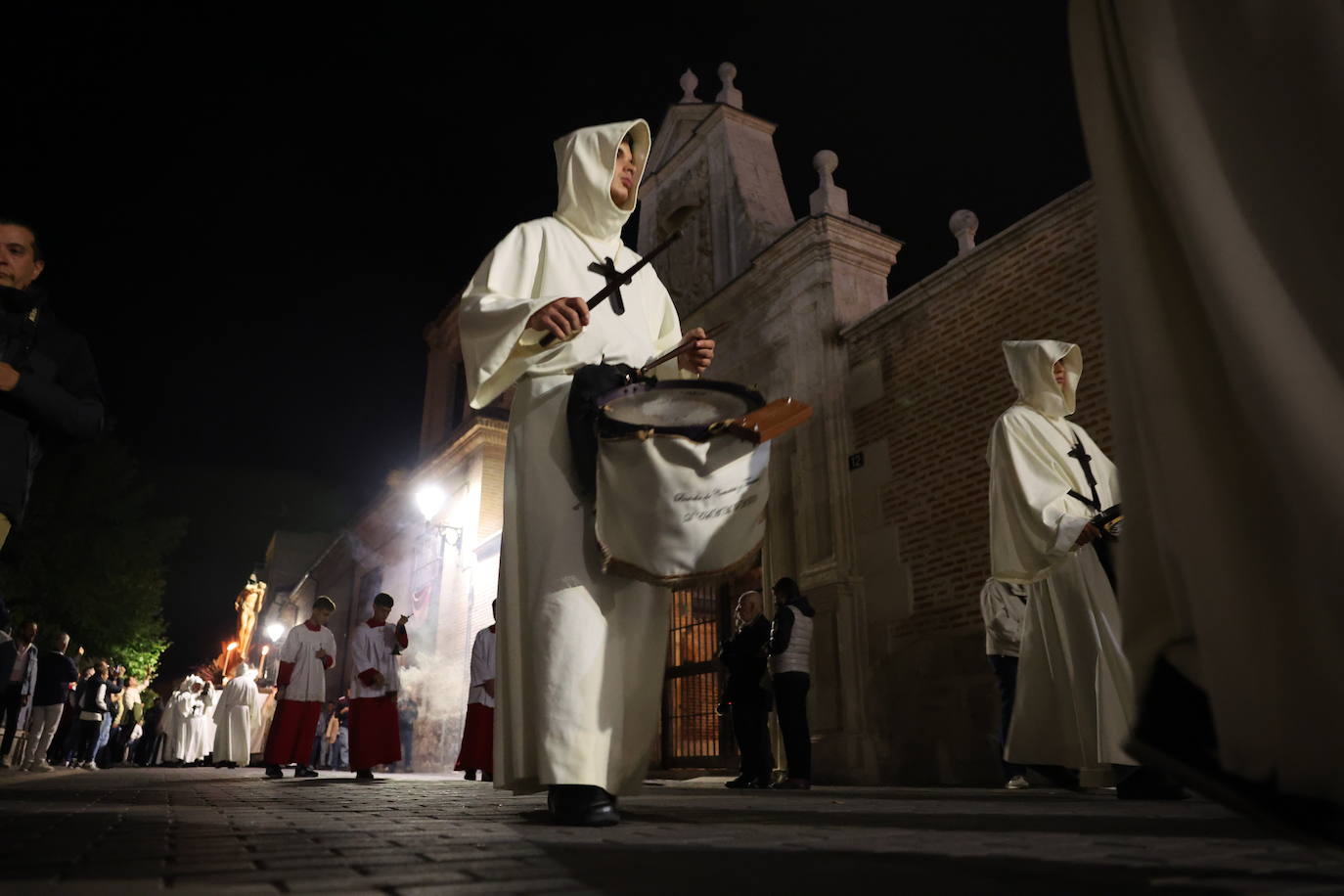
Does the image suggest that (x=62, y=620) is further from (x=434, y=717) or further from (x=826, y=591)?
(x=826, y=591)

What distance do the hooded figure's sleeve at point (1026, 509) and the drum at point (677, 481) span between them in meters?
2.17

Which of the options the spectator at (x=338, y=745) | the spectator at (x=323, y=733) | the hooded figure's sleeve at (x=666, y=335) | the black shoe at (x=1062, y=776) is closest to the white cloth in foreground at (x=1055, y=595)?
the black shoe at (x=1062, y=776)

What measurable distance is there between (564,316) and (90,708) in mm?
16887

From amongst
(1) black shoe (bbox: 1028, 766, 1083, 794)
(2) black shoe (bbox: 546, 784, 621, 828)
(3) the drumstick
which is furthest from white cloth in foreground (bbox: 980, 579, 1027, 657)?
(2) black shoe (bbox: 546, 784, 621, 828)

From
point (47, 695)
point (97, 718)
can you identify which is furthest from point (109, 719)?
point (47, 695)

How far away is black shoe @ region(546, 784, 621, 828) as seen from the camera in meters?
2.38

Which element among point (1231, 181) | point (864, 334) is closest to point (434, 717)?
point (864, 334)

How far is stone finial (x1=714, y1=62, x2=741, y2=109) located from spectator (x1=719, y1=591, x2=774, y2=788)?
32.7ft

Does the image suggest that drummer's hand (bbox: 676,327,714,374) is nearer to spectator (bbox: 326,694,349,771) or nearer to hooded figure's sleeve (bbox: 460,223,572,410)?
hooded figure's sleeve (bbox: 460,223,572,410)

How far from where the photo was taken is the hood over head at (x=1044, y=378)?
16.1 ft

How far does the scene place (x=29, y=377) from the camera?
2818 mm

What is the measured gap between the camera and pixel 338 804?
3.20 metres

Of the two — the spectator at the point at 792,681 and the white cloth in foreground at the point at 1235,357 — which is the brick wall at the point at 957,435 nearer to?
the spectator at the point at 792,681

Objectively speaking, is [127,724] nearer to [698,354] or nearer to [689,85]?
[689,85]
